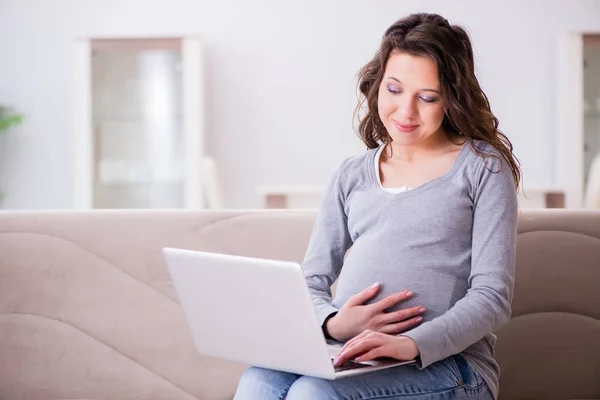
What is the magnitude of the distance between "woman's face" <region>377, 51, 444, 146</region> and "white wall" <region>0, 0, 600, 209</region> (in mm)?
3829

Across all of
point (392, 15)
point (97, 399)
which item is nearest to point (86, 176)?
point (392, 15)

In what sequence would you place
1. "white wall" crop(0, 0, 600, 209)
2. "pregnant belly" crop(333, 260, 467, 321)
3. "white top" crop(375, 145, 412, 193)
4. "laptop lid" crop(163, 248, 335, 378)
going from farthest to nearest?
"white wall" crop(0, 0, 600, 209) < "white top" crop(375, 145, 412, 193) < "pregnant belly" crop(333, 260, 467, 321) < "laptop lid" crop(163, 248, 335, 378)

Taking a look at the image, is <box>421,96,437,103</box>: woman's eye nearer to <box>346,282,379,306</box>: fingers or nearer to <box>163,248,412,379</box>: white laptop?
<box>346,282,379,306</box>: fingers

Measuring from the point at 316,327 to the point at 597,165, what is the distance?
9.60 feet

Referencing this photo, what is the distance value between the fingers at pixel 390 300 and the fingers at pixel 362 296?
0.08 feet

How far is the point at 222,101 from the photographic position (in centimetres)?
521

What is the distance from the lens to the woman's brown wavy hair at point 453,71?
4.20 feet

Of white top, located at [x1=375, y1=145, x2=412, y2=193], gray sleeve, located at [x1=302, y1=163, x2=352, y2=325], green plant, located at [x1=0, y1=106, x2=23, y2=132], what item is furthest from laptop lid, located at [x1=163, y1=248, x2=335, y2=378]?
green plant, located at [x1=0, y1=106, x2=23, y2=132]

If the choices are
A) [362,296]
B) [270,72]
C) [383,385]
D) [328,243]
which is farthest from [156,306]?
[270,72]

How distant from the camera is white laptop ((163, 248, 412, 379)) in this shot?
3.27 feet

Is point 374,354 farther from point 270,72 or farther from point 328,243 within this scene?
point 270,72

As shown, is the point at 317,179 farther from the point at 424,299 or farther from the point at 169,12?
the point at 424,299

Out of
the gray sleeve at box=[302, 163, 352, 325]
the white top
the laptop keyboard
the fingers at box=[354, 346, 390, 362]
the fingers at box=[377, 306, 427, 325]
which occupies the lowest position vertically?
the laptop keyboard

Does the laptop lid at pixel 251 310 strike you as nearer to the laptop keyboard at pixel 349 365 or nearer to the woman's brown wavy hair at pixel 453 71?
the laptop keyboard at pixel 349 365
